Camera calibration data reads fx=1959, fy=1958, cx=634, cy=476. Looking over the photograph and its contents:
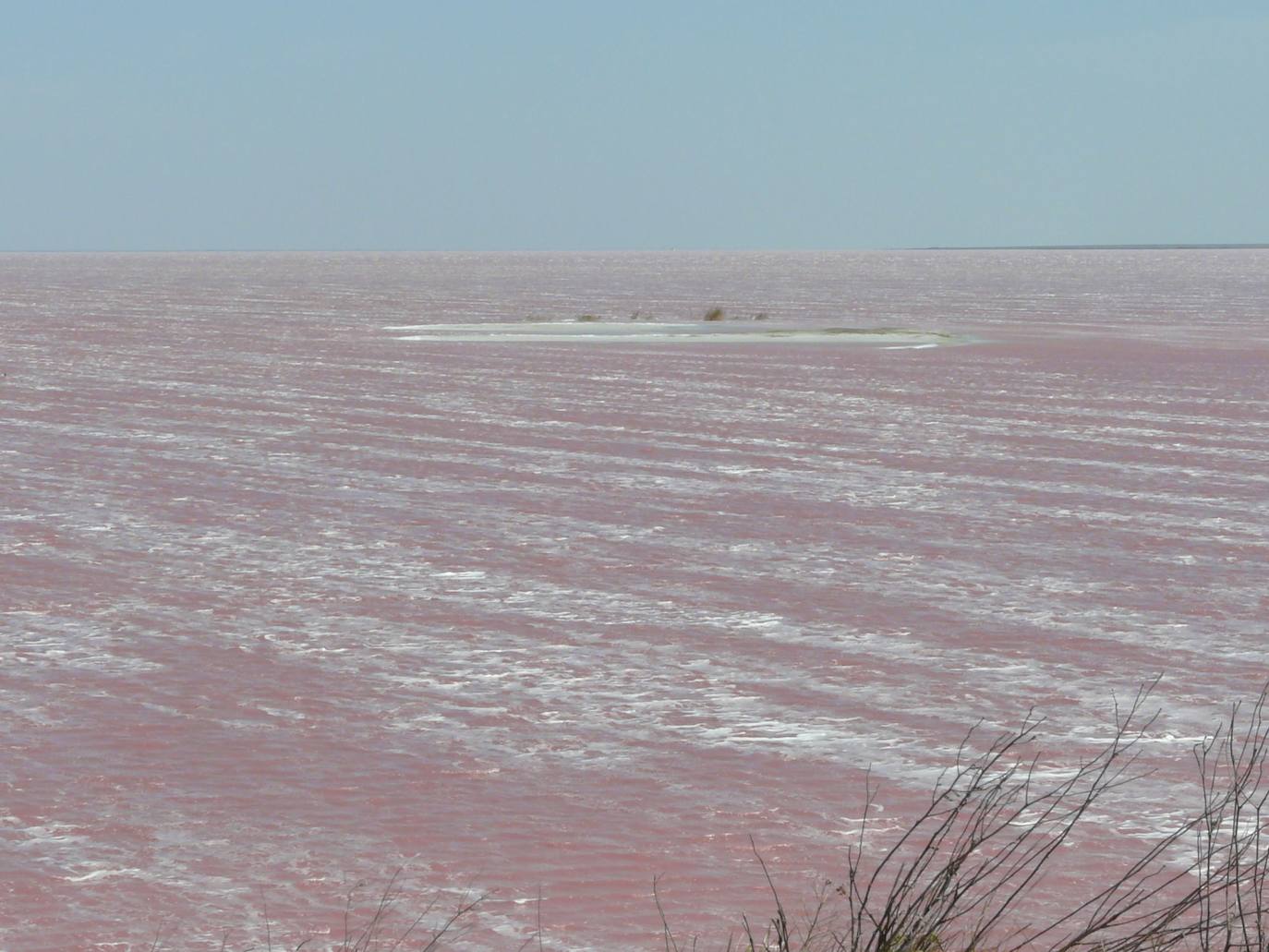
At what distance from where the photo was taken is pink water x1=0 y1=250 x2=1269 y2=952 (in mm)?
5355

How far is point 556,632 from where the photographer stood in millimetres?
8023

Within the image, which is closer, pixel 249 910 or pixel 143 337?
A: pixel 249 910

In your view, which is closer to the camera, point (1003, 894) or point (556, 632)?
point (1003, 894)

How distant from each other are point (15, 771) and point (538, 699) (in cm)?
181

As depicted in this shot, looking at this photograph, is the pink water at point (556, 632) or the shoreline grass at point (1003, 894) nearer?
the shoreline grass at point (1003, 894)

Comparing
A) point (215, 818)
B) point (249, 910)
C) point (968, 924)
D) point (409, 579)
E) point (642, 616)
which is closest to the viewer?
point (968, 924)

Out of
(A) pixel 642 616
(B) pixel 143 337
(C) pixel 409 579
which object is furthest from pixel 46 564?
(B) pixel 143 337

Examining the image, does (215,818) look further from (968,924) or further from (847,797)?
(968,924)

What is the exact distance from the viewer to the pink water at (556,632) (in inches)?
211

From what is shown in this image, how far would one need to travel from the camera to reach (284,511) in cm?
1107

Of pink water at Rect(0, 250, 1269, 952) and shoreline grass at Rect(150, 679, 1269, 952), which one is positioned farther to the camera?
pink water at Rect(0, 250, 1269, 952)

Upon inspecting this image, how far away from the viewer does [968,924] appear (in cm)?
448

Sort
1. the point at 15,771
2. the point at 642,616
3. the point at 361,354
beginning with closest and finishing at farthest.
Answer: the point at 15,771
the point at 642,616
the point at 361,354

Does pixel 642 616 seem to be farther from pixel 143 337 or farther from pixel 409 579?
pixel 143 337
